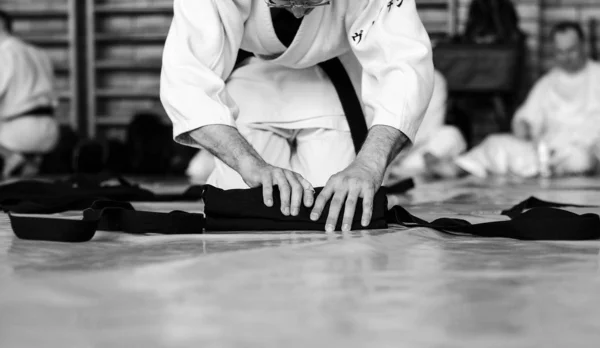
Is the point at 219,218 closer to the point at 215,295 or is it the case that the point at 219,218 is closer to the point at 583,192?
the point at 215,295

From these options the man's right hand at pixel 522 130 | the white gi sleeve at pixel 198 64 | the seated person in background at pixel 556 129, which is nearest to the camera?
the white gi sleeve at pixel 198 64

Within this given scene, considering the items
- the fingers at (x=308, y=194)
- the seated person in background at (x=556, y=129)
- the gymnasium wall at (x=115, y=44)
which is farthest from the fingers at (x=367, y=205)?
the gymnasium wall at (x=115, y=44)

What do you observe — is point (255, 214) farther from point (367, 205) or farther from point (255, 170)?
point (367, 205)

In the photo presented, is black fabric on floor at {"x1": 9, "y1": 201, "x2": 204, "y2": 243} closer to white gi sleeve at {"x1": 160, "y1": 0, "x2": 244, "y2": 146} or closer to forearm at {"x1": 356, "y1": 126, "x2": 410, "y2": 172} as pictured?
white gi sleeve at {"x1": 160, "y1": 0, "x2": 244, "y2": 146}

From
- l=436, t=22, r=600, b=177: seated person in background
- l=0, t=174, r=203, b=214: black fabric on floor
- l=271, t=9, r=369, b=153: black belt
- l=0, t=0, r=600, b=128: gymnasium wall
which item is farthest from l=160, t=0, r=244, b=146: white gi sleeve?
l=0, t=0, r=600, b=128: gymnasium wall

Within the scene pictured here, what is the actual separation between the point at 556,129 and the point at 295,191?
5323 millimetres

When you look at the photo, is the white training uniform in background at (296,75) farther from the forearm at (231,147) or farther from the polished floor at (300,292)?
the polished floor at (300,292)

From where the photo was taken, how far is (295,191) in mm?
1763

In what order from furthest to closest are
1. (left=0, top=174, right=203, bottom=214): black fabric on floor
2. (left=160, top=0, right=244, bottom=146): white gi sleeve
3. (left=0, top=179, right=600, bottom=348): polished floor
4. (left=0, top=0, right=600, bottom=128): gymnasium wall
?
(left=0, top=0, right=600, bottom=128): gymnasium wall < (left=0, top=174, right=203, bottom=214): black fabric on floor < (left=160, top=0, right=244, bottom=146): white gi sleeve < (left=0, top=179, right=600, bottom=348): polished floor

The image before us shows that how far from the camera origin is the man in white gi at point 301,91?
183 centimetres

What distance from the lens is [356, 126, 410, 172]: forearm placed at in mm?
1866

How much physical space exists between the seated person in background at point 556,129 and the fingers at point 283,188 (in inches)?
174

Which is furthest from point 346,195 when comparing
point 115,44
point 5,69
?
point 115,44

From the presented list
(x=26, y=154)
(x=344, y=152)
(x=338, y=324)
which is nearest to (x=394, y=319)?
(x=338, y=324)
